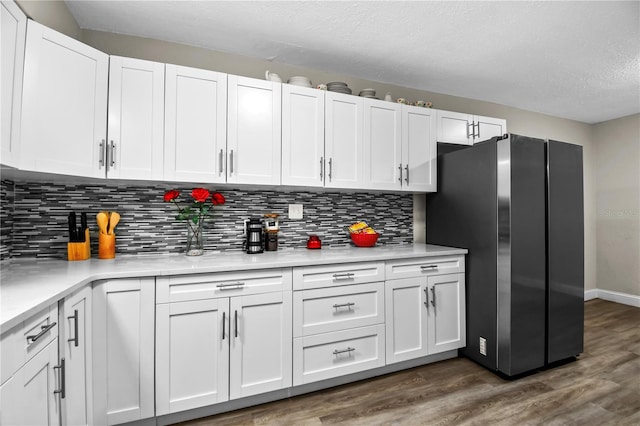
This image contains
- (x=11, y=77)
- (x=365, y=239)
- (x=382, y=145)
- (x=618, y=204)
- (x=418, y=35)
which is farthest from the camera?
(x=618, y=204)

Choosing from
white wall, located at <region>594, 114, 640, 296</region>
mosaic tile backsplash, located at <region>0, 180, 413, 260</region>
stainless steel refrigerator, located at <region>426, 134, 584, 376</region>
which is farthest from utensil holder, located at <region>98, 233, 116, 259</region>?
white wall, located at <region>594, 114, 640, 296</region>

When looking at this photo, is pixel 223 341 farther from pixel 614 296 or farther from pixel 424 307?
pixel 614 296

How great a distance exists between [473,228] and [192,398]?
2394 millimetres

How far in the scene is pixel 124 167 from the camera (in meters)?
1.99

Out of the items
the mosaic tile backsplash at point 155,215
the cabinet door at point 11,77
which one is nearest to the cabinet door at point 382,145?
the mosaic tile backsplash at point 155,215

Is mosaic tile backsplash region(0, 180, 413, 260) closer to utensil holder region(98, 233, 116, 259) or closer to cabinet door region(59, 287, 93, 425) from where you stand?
utensil holder region(98, 233, 116, 259)

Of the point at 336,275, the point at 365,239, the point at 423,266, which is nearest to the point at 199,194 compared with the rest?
the point at 336,275

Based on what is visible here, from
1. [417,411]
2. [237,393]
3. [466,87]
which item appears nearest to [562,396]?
[417,411]

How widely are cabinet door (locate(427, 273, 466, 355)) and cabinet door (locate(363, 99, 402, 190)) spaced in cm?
92

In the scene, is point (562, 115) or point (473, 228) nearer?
point (473, 228)

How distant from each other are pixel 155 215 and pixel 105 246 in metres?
0.38

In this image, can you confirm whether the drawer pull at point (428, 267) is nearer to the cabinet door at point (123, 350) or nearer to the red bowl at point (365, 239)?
the red bowl at point (365, 239)

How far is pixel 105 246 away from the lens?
6.89 feet

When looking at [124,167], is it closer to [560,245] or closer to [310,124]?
[310,124]
